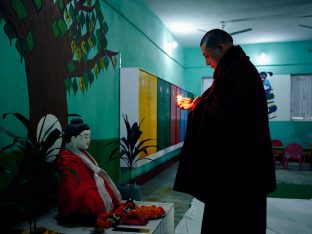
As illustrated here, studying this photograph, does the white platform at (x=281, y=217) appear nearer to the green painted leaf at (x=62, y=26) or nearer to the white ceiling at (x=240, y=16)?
the green painted leaf at (x=62, y=26)

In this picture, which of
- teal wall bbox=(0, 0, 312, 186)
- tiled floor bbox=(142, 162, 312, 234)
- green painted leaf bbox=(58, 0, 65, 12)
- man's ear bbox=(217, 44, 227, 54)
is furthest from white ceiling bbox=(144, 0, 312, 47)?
man's ear bbox=(217, 44, 227, 54)

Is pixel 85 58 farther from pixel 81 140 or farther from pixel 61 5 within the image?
pixel 81 140

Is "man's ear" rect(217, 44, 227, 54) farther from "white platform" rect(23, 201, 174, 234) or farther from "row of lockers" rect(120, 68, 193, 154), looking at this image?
"row of lockers" rect(120, 68, 193, 154)

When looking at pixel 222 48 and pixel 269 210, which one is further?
pixel 269 210

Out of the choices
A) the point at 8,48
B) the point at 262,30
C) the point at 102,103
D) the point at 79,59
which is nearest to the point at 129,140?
the point at 102,103

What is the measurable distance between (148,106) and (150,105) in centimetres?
10

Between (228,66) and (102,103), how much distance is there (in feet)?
8.19

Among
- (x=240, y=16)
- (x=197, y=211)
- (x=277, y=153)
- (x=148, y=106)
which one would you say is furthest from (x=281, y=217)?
(x=240, y=16)

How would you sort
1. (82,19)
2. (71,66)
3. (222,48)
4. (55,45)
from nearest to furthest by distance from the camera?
1. (222,48)
2. (55,45)
3. (71,66)
4. (82,19)

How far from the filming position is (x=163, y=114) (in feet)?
18.9

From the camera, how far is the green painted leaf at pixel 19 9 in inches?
91.9

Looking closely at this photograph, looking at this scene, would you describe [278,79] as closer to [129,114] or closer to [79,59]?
[129,114]

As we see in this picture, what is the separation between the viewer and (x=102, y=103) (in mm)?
3910

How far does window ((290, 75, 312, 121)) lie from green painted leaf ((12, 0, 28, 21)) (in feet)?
27.0
